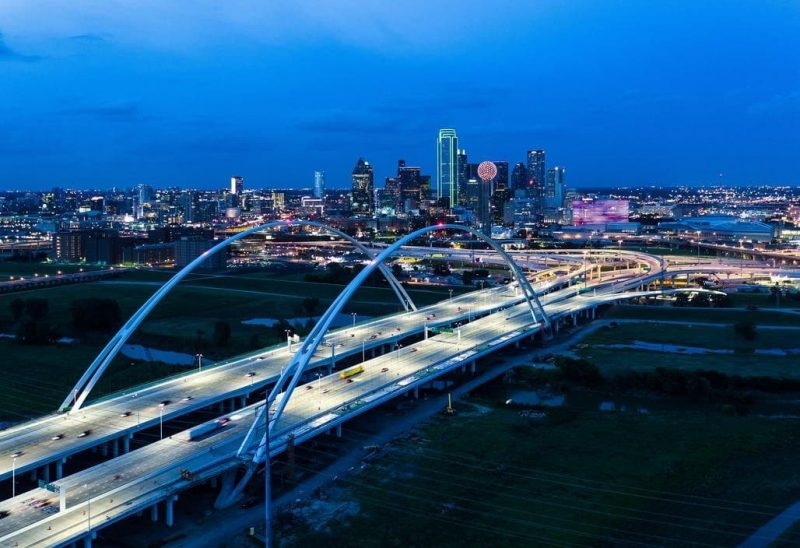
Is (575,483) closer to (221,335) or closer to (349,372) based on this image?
(349,372)

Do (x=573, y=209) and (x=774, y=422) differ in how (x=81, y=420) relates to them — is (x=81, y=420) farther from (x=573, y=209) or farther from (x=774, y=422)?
(x=573, y=209)

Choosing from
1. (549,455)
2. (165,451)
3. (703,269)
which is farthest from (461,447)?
(703,269)

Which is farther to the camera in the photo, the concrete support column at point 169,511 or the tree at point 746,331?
the tree at point 746,331

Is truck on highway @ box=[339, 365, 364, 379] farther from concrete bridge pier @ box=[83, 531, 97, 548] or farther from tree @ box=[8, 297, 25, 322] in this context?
tree @ box=[8, 297, 25, 322]

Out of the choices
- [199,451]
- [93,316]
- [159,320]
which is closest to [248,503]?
[199,451]

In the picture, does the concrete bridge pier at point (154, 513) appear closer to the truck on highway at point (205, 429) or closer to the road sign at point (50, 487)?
the road sign at point (50, 487)

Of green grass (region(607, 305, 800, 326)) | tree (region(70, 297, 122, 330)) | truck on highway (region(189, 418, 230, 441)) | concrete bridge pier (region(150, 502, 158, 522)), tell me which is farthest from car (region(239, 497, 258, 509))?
green grass (region(607, 305, 800, 326))

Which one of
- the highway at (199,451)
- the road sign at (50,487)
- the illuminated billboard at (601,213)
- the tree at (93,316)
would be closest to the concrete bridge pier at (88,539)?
the highway at (199,451)
